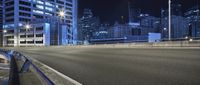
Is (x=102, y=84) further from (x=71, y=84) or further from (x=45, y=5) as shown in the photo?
(x=45, y=5)

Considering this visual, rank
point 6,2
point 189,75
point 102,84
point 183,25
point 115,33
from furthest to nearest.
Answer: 1. point 115,33
2. point 183,25
3. point 6,2
4. point 189,75
5. point 102,84

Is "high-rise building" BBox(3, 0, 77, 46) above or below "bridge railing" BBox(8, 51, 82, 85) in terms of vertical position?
above

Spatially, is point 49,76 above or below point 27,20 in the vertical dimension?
below

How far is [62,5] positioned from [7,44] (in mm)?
45442

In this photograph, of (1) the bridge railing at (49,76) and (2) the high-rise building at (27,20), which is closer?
(1) the bridge railing at (49,76)

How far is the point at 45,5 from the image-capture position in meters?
133

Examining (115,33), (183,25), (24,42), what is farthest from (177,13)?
(24,42)

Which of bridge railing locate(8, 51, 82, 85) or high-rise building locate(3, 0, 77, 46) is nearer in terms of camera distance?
bridge railing locate(8, 51, 82, 85)

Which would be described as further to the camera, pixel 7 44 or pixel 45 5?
pixel 45 5

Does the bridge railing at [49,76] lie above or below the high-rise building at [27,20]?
below

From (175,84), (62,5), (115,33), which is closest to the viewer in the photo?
(175,84)

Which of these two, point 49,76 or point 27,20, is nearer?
point 49,76

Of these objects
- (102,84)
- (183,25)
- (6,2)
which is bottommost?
(102,84)

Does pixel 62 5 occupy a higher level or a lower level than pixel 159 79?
higher
